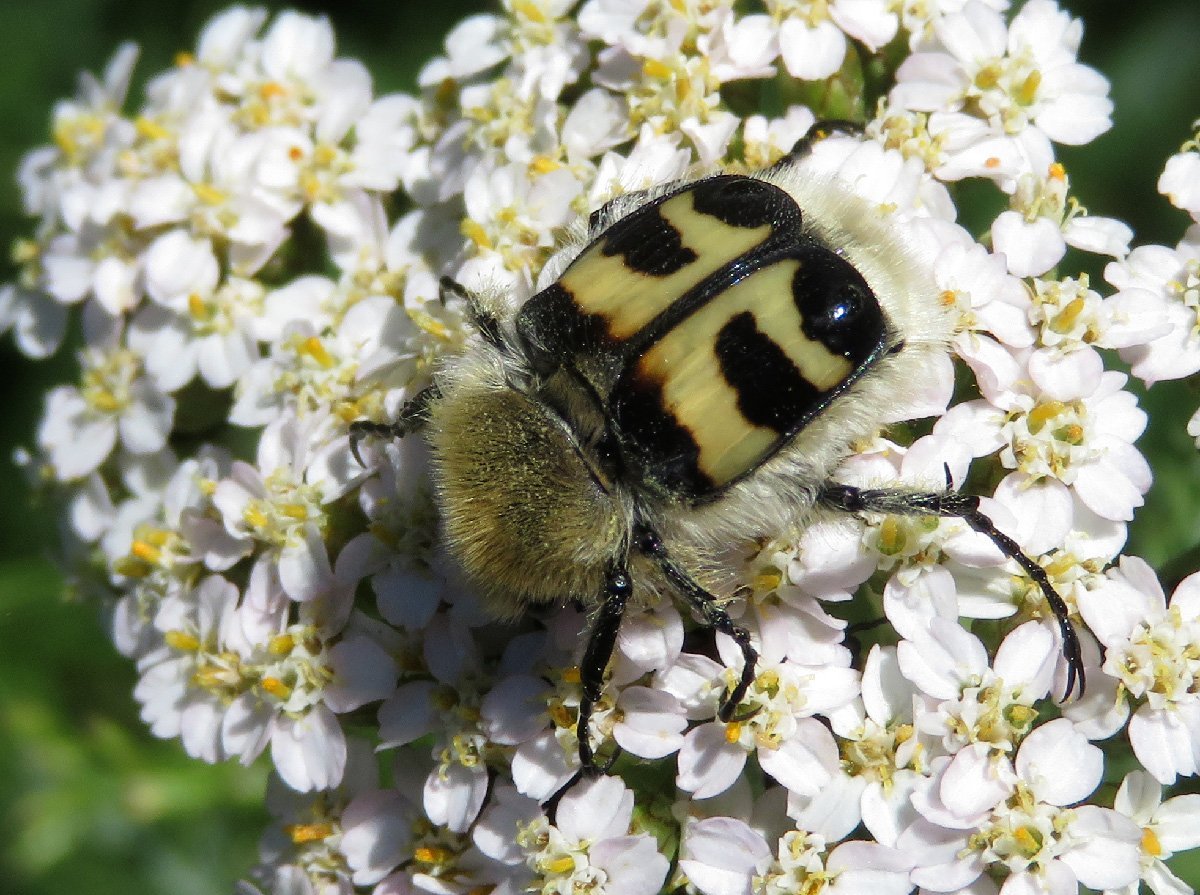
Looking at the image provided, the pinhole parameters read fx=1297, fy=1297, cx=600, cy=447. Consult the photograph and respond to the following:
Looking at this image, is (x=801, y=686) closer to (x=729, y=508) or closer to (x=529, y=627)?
(x=729, y=508)

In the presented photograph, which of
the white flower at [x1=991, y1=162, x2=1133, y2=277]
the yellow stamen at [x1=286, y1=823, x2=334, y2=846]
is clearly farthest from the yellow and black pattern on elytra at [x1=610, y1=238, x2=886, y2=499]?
the yellow stamen at [x1=286, y1=823, x2=334, y2=846]

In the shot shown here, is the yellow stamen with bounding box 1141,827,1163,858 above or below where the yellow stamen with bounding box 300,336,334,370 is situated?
→ below

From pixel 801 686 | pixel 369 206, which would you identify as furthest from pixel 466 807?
pixel 369 206

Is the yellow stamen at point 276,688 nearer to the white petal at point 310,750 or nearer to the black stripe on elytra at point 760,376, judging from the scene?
the white petal at point 310,750

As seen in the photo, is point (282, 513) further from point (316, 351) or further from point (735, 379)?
point (735, 379)

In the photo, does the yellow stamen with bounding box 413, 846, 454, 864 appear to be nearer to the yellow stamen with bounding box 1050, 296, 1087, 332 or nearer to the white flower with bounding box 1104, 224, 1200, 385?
the yellow stamen with bounding box 1050, 296, 1087, 332

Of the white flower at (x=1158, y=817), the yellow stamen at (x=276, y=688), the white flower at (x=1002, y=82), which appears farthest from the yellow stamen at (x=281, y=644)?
the white flower at (x=1002, y=82)
